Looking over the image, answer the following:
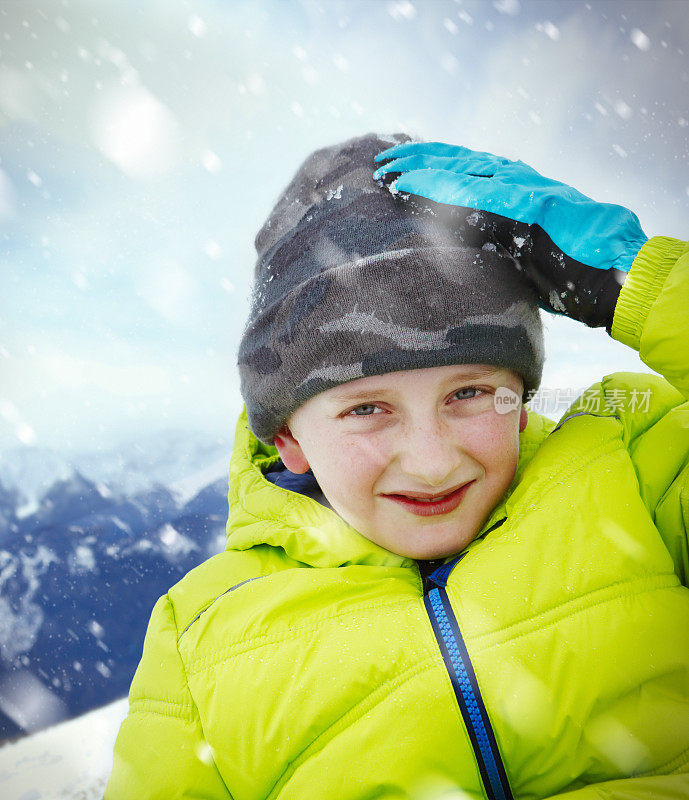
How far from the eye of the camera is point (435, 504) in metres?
1.16

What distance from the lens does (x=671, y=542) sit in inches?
42.8

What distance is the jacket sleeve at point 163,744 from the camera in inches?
40.5

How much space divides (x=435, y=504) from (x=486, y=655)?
0.34 metres

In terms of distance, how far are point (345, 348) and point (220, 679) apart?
30.5 inches

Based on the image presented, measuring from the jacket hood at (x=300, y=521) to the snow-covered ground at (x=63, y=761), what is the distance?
4.45 feet

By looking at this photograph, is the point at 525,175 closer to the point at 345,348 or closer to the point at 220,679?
the point at 345,348

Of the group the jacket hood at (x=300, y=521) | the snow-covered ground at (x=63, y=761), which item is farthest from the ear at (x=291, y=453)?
the snow-covered ground at (x=63, y=761)

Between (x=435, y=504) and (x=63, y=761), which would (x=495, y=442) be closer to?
(x=435, y=504)

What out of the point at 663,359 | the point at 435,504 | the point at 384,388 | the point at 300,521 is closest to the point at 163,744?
the point at 300,521

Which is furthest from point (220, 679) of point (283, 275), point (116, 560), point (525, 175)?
point (116, 560)

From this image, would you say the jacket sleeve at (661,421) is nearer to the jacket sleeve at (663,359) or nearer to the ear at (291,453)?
the jacket sleeve at (663,359)

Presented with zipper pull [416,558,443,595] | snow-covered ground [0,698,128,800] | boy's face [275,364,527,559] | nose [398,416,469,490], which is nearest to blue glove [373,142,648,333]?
boy's face [275,364,527,559]

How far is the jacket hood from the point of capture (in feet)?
4.07

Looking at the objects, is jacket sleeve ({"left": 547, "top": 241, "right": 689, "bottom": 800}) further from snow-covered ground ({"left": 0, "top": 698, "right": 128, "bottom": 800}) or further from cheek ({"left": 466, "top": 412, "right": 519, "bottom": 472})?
snow-covered ground ({"left": 0, "top": 698, "right": 128, "bottom": 800})
